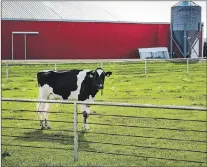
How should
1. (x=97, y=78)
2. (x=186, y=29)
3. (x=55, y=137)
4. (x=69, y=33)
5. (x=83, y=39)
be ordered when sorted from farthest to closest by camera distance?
(x=186, y=29) < (x=83, y=39) < (x=69, y=33) < (x=97, y=78) < (x=55, y=137)

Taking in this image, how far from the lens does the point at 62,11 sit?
30312mm

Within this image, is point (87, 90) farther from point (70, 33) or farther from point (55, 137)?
point (70, 33)

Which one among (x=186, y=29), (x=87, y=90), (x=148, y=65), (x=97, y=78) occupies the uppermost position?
(x=186, y=29)

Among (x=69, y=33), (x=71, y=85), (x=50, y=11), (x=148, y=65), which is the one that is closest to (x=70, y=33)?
(x=69, y=33)

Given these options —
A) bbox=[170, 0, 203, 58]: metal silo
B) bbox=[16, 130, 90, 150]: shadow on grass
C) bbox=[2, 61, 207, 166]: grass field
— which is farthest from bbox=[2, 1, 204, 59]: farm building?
bbox=[16, 130, 90, 150]: shadow on grass

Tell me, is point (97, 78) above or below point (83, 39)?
below

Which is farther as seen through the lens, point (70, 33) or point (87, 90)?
point (70, 33)

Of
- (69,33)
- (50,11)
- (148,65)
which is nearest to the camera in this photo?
(148,65)

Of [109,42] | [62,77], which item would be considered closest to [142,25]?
[109,42]

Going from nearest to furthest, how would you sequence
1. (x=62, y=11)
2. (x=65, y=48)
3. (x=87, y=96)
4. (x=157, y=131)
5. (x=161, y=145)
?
(x=161, y=145)
(x=157, y=131)
(x=87, y=96)
(x=65, y=48)
(x=62, y=11)

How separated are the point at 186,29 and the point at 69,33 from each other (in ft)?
24.9

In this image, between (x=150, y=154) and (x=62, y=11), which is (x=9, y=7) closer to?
(x=62, y=11)

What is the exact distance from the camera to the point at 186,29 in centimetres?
3058

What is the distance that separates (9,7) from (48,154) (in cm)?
2362
